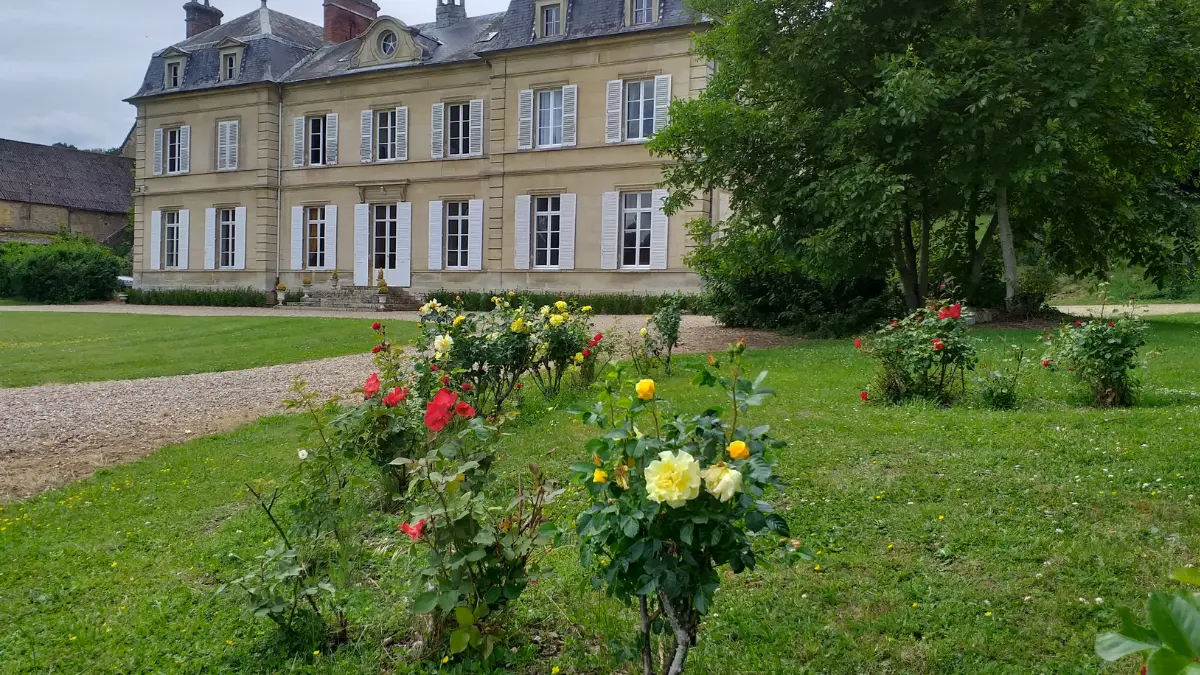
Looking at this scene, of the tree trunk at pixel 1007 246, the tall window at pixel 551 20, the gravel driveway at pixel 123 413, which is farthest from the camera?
the tall window at pixel 551 20

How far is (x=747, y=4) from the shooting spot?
13.1 metres

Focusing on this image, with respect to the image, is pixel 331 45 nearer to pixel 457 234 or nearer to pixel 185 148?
pixel 185 148

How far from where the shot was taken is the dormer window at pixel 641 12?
2197cm

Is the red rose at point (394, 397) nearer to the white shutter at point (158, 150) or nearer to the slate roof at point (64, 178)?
the white shutter at point (158, 150)

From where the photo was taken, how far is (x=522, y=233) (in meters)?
23.8

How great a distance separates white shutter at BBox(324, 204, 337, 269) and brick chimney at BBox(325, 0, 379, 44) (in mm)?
6758

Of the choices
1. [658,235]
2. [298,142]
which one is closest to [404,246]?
[298,142]

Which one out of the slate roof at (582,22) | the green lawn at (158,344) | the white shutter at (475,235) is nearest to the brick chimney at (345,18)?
the slate roof at (582,22)

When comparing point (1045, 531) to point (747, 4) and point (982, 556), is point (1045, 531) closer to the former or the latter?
point (982, 556)

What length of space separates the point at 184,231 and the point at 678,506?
30789 mm

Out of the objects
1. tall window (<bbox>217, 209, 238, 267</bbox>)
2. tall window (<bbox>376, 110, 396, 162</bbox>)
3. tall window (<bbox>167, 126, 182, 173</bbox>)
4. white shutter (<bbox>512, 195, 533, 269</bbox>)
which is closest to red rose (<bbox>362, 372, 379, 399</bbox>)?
white shutter (<bbox>512, 195, 533, 269</bbox>)

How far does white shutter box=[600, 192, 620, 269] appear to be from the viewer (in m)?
22.5

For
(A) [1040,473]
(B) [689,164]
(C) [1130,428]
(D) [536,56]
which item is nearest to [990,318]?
(B) [689,164]

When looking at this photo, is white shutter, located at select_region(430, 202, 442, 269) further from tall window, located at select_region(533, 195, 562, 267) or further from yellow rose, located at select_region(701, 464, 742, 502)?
yellow rose, located at select_region(701, 464, 742, 502)
